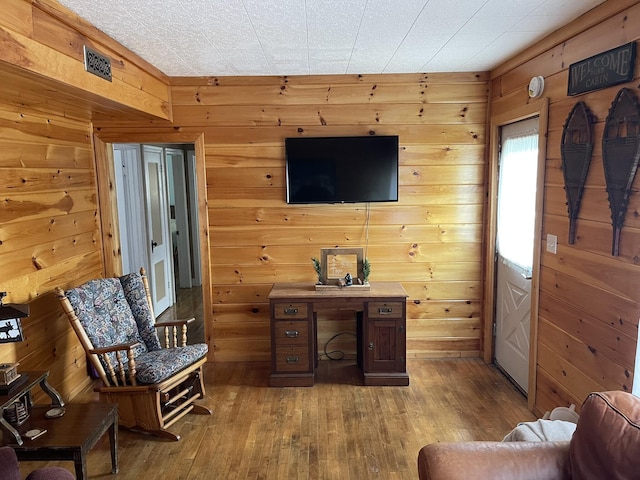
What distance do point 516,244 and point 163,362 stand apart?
2703mm

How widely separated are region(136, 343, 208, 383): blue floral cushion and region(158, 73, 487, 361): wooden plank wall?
926mm

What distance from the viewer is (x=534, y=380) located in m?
3.09

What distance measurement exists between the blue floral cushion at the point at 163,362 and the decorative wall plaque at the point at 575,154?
251 cm

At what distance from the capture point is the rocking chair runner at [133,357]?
9.48 ft

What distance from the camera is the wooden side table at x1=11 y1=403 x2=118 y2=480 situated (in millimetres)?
2229

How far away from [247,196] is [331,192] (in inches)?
29.0

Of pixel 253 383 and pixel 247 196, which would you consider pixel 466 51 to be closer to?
pixel 247 196

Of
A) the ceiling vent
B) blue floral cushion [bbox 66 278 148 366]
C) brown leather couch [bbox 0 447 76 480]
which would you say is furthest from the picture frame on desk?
brown leather couch [bbox 0 447 76 480]

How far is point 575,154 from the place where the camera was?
249 centimetres

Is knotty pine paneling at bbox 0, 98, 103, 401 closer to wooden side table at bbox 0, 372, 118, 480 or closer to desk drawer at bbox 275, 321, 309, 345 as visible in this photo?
wooden side table at bbox 0, 372, 118, 480

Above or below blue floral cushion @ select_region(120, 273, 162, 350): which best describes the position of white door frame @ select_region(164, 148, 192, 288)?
above

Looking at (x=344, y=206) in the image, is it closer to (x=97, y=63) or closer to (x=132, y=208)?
(x=97, y=63)

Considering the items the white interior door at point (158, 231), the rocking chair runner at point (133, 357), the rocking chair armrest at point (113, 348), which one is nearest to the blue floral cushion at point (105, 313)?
the rocking chair runner at point (133, 357)

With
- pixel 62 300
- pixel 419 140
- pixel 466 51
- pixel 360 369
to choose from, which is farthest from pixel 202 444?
pixel 466 51
